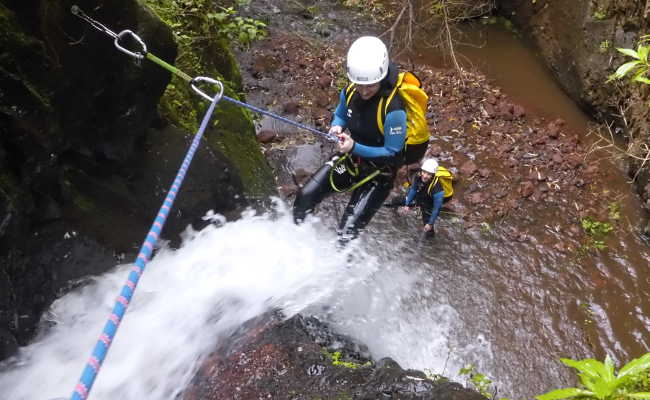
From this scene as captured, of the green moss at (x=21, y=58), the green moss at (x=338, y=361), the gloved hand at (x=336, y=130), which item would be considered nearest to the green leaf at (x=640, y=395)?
the green moss at (x=338, y=361)

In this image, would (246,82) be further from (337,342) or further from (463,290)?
(337,342)

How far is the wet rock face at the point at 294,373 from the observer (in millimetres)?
2391

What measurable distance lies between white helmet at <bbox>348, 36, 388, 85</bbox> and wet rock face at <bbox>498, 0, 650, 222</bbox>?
4.79m

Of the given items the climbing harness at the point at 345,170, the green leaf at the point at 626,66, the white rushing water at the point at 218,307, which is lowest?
the white rushing water at the point at 218,307

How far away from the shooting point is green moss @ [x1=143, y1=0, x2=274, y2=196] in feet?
15.0

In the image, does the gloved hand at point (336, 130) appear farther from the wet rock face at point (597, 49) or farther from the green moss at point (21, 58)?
the wet rock face at point (597, 49)

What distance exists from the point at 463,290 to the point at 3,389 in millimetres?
4332

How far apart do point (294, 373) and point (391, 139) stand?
2051 mm

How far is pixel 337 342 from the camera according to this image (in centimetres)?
337

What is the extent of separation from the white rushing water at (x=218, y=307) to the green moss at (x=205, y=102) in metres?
0.67

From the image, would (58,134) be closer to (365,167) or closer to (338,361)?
(338,361)

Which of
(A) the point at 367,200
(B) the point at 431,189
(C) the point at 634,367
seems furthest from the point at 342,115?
(C) the point at 634,367

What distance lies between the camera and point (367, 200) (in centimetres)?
453

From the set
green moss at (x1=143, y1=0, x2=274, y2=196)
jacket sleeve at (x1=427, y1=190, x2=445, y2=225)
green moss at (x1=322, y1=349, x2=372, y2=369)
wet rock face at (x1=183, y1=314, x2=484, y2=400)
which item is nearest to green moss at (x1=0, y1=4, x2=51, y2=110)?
green moss at (x1=143, y1=0, x2=274, y2=196)
